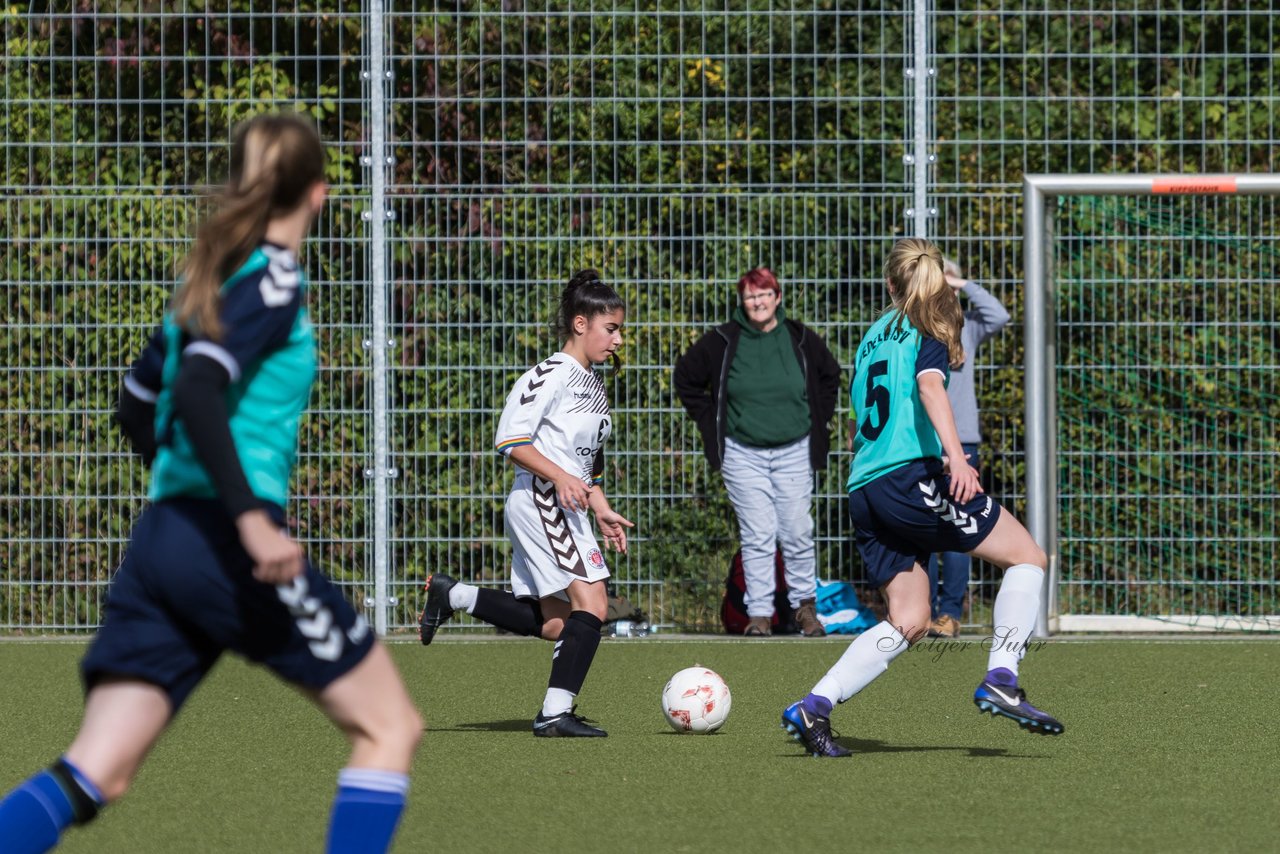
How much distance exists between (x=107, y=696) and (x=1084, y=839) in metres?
2.45

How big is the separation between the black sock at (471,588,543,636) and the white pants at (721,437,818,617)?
341 cm

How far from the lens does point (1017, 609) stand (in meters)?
6.41

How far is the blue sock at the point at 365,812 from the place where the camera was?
3.60 metres

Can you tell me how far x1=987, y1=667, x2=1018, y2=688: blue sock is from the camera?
244 inches

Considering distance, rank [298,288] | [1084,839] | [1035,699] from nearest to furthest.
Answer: [298,288] < [1084,839] < [1035,699]

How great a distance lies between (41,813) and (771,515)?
732cm

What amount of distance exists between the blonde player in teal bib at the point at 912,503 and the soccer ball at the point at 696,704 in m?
0.51

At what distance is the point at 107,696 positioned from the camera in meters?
3.67

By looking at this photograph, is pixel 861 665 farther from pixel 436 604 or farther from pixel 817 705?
pixel 436 604

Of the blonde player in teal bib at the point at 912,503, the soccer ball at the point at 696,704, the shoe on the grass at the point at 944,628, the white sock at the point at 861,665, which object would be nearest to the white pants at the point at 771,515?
the shoe on the grass at the point at 944,628

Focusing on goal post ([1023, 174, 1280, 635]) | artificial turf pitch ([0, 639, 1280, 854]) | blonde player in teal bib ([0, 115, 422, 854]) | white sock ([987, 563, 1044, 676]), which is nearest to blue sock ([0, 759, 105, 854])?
blonde player in teal bib ([0, 115, 422, 854])

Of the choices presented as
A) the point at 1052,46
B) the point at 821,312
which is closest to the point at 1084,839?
the point at 821,312

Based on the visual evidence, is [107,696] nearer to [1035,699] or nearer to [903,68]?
[1035,699]

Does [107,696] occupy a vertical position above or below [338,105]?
below
